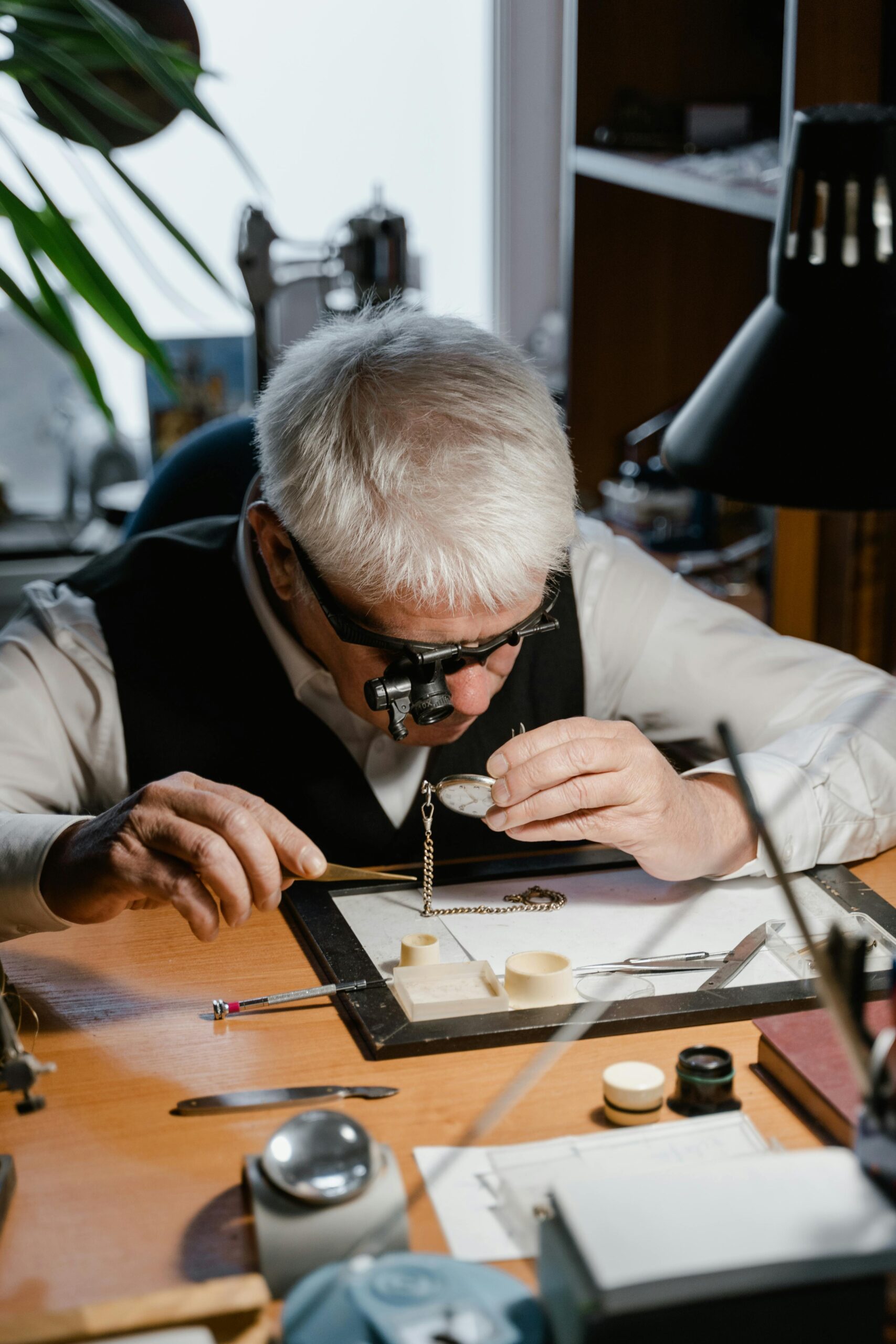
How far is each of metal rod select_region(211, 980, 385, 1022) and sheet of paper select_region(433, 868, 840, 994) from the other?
13 cm

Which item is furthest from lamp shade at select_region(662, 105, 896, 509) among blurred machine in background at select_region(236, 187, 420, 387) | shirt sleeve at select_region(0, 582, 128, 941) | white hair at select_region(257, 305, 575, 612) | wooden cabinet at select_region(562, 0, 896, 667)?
blurred machine in background at select_region(236, 187, 420, 387)

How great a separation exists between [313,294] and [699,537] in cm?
115

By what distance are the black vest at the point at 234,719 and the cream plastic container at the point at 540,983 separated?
22.4 inches

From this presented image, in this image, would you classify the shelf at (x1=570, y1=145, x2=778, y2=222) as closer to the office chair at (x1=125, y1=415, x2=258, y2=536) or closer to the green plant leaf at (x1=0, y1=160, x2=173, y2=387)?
the office chair at (x1=125, y1=415, x2=258, y2=536)

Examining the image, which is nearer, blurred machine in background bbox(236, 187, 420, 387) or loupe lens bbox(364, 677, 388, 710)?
loupe lens bbox(364, 677, 388, 710)

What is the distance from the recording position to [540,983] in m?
1.23

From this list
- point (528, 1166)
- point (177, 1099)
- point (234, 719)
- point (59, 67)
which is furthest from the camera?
point (234, 719)

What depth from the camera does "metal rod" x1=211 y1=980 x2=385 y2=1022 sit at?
1.25m

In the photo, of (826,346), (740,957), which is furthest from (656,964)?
(826,346)

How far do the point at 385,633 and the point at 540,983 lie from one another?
430mm

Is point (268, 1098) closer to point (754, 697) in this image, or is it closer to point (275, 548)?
point (275, 548)

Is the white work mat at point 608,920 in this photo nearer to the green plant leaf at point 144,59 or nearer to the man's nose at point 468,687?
the man's nose at point 468,687

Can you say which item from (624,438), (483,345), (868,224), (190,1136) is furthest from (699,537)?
(190,1136)

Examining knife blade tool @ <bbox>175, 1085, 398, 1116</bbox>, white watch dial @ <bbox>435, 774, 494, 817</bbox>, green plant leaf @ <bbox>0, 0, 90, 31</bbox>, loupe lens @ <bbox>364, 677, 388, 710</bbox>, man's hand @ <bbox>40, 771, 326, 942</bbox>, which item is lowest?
knife blade tool @ <bbox>175, 1085, 398, 1116</bbox>
